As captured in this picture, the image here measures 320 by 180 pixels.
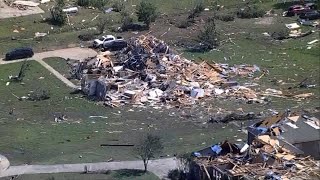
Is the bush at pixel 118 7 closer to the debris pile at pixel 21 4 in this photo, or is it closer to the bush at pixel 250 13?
the debris pile at pixel 21 4

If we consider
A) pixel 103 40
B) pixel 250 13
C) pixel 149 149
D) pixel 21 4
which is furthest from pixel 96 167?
pixel 21 4

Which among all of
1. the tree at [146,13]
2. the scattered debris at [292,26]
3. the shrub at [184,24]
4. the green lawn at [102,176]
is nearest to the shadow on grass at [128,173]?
the green lawn at [102,176]

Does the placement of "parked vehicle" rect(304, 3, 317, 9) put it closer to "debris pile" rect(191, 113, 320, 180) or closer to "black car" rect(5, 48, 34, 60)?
"black car" rect(5, 48, 34, 60)

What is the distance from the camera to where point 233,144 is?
3616 centimetres

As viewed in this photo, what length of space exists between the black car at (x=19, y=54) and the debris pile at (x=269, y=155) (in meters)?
19.9

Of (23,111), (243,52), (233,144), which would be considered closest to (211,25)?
(243,52)

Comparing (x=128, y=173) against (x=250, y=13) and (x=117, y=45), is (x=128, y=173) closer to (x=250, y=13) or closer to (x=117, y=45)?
(x=117, y=45)

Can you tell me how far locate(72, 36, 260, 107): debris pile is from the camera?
46375 mm

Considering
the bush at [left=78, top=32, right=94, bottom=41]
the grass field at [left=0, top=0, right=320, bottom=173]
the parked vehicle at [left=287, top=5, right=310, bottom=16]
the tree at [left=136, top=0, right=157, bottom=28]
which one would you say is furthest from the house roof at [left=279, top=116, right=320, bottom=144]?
the parked vehicle at [left=287, top=5, right=310, bottom=16]

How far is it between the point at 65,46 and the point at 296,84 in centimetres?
1452

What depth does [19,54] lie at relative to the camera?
53.8 metres

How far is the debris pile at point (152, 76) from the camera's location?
46.4 metres

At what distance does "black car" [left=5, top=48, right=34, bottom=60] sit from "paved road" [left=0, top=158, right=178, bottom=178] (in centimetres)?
1689

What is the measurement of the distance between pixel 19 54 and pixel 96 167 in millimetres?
18151
